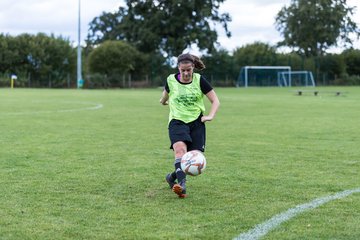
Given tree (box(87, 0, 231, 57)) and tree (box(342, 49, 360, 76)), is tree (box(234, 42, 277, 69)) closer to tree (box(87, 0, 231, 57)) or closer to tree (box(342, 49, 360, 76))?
tree (box(87, 0, 231, 57))

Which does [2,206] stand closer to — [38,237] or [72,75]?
[38,237]

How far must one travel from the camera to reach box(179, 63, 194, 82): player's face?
7.07 meters

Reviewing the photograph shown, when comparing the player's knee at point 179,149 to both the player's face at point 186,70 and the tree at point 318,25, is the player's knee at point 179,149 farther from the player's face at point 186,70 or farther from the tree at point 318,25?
the tree at point 318,25

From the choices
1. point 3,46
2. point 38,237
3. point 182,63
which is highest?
point 3,46

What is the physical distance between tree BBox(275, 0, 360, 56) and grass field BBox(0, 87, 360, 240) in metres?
71.7

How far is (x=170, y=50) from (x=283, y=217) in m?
66.5

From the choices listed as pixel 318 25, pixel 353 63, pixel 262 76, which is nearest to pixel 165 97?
pixel 262 76

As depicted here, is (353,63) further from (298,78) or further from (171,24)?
(171,24)

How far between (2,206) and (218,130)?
907 centimetres

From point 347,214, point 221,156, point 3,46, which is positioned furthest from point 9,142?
point 3,46

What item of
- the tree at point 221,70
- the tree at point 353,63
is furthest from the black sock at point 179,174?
the tree at point 353,63

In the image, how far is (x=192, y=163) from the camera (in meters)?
6.86

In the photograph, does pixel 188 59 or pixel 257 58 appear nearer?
pixel 188 59

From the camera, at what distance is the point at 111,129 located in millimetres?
14992
